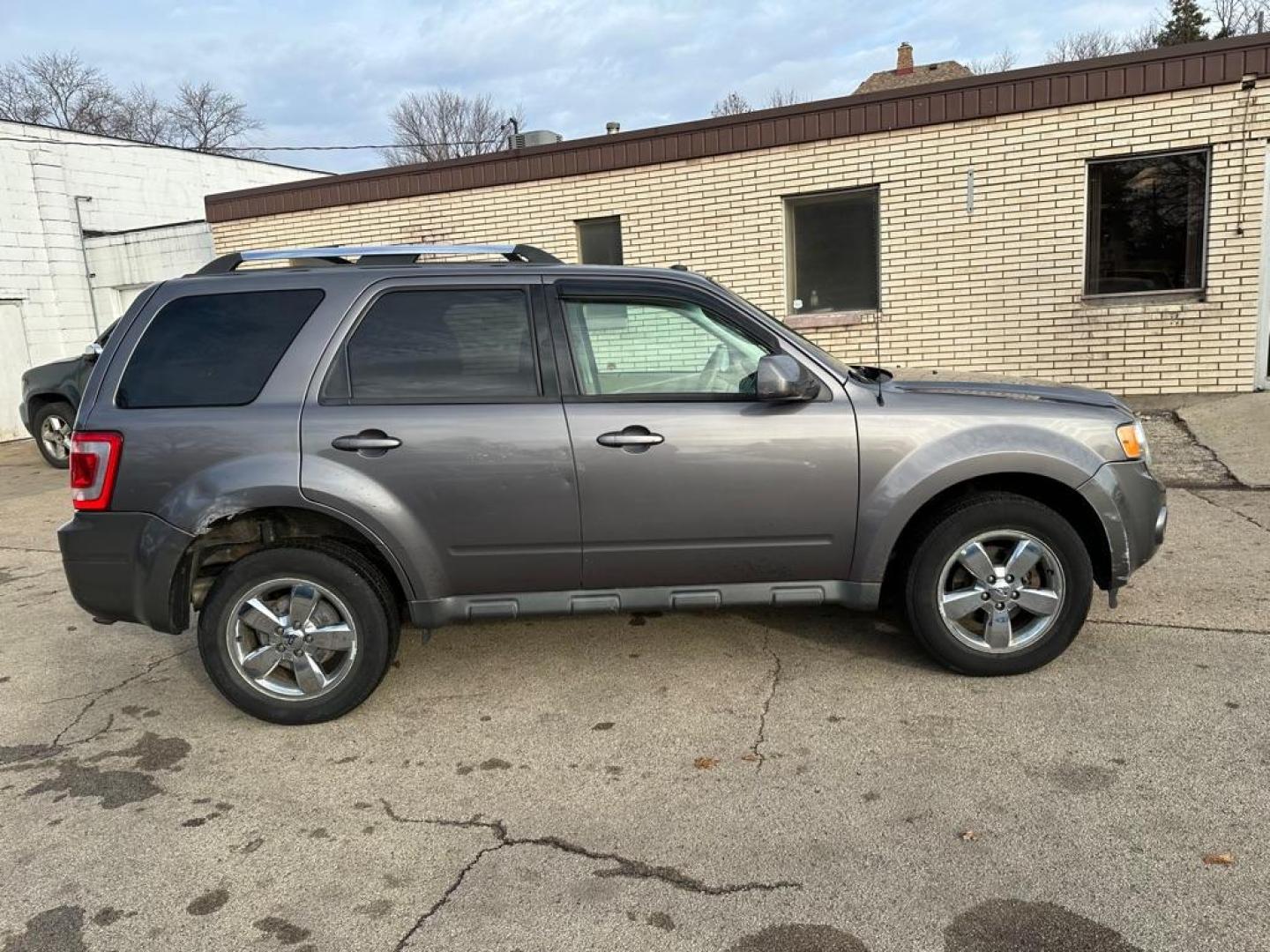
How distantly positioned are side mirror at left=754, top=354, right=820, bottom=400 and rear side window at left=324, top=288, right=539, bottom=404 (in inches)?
36.7

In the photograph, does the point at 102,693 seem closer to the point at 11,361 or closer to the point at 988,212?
the point at 988,212

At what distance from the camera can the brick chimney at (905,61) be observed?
19703mm

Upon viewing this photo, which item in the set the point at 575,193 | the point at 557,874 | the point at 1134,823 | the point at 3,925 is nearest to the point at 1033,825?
the point at 1134,823

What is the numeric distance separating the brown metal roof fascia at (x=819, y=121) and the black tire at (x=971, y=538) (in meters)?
7.02

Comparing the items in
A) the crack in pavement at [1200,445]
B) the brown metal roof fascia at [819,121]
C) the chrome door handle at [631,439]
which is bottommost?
the crack in pavement at [1200,445]

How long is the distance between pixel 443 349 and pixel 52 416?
1004 centimetres

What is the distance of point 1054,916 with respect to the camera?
8.07 feet

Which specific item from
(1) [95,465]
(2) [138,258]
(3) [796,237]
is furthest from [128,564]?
(2) [138,258]

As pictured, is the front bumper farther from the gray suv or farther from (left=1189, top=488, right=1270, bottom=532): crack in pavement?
(left=1189, top=488, right=1270, bottom=532): crack in pavement

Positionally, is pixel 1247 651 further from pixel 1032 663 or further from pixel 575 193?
pixel 575 193

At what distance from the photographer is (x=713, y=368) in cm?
390

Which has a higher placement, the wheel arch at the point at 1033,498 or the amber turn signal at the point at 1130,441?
the amber turn signal at the point at 1130,441

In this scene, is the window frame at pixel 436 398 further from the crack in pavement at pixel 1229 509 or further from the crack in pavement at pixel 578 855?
the crack in pavement at pixel 1229 509

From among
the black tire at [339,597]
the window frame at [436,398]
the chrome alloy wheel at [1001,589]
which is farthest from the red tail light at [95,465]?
the chrome alloy wheel at [1001,589]
